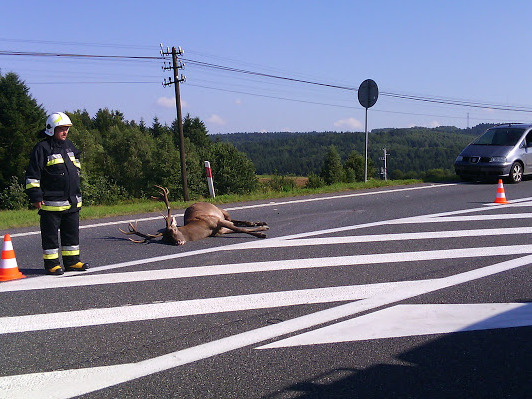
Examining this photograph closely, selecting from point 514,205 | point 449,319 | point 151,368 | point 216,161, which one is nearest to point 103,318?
point 151,368

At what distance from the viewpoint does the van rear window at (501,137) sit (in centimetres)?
1859

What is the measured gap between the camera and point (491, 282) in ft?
20.5

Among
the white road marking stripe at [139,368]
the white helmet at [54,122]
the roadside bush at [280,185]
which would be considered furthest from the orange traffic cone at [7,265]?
the roadside bush at [280,185]

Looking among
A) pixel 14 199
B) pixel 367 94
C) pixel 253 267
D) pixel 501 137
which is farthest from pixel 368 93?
pixel 14 199

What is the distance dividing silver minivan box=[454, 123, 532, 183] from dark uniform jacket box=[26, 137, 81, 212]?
1400 cm

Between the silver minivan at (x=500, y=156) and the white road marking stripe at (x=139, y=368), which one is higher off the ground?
the silver minivan at (x=500, y=156)

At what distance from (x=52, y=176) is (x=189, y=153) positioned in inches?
A: 2659

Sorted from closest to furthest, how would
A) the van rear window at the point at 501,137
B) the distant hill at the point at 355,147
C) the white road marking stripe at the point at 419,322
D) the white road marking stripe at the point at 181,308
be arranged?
1. the white road marking stripe at the point at 419,322
2. the white road marking stripe at the point at 181,308
3. the van rear window at the point at 501,137
4. the distant hill at the point at 355,147

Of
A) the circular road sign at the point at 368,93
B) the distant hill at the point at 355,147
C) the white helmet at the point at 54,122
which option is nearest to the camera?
the white helmet at the point at 54,122

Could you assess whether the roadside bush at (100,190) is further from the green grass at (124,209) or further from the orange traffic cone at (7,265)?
the orange traffic cone at (7,265)

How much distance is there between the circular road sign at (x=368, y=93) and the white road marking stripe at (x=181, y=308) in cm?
1361

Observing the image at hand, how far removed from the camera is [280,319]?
515cm

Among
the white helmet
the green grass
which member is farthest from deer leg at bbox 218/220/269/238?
the green grass

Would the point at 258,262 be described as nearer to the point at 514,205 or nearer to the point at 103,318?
the point at 103,318
